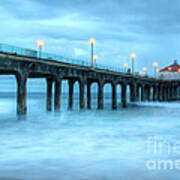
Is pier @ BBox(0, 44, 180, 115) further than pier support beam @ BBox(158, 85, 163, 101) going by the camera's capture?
No

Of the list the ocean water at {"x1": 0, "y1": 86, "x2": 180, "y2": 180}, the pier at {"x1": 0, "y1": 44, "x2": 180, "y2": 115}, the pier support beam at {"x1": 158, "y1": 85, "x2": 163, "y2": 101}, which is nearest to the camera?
the ocean water at {"x1": 0, "y1": 86, "x2": 180, "y2": 180}

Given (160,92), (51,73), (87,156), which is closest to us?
(87,156)

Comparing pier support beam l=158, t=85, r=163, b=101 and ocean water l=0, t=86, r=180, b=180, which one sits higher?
pier support beam l=158, t=85, r=163, b=101

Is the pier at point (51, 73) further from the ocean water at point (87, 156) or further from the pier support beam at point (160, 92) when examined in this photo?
the pier support beam at point (160, 92)

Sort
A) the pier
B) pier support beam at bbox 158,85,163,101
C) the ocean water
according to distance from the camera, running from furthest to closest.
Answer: pier support beam at bbox 158,85,163,101
the pier
the ocean water

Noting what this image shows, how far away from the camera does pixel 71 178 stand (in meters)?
13.6

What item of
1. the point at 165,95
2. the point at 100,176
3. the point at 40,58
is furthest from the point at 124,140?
the point at 165,95

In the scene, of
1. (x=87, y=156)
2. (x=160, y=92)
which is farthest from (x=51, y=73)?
(x=160, y=92)

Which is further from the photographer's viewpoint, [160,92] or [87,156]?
[160,92]

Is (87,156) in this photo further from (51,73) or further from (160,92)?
(160,92)

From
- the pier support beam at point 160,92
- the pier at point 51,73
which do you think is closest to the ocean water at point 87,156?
the pier at point 51,73

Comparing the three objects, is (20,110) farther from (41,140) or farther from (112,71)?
(112,71)

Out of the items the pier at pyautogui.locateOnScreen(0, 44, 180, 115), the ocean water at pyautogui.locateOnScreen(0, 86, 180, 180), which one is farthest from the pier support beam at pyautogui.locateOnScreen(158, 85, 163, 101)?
the ocean water at pyautogui.locateOnScreen(0, 86, 180, 180)

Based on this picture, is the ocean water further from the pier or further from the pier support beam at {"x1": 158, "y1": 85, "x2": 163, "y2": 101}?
the pier support beam at {"x1": 158, "y1": 85, "x2": 163, "y2": 101}
